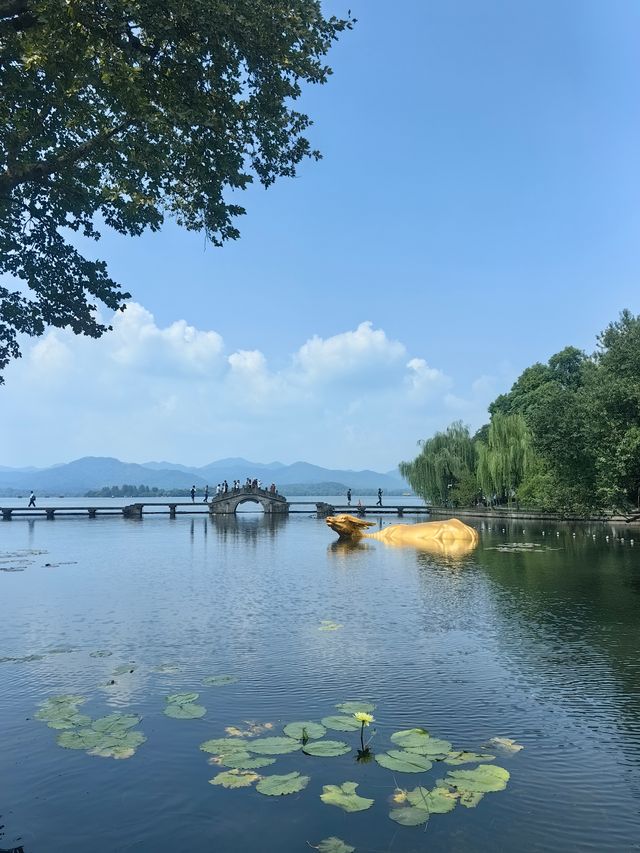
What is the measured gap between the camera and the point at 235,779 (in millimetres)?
5312

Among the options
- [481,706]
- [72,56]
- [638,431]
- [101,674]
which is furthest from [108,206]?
[638,431]

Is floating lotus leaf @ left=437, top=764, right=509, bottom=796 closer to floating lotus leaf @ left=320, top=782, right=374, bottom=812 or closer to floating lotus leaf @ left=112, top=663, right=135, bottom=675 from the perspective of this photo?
floating lotus leaf @ left=320, top=782, right=374, bottom=812

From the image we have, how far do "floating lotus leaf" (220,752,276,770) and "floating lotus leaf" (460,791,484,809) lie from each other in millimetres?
1715

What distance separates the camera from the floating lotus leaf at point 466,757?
5.54m

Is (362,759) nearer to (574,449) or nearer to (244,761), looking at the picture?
(244,761)

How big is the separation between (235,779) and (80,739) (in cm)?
188

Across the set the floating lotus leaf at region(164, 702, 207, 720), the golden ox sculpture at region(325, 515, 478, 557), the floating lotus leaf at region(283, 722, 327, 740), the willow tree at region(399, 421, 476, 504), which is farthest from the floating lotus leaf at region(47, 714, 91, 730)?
the willow tree at region(399, 421, 476, 504)

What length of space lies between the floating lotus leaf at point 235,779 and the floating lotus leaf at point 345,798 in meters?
0.67

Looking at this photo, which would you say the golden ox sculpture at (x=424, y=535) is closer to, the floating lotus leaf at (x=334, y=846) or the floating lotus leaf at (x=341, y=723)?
the floating lotus leaf at (x=341, y=723)

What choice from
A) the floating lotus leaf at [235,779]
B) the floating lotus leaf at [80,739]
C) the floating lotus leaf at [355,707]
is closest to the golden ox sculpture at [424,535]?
the floating lotus leaf at [355,707]

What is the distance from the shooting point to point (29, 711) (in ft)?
23.1

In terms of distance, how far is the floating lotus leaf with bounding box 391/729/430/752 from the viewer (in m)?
5.87

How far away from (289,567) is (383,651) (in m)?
11.7

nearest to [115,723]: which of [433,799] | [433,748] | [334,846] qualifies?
[334,846]
